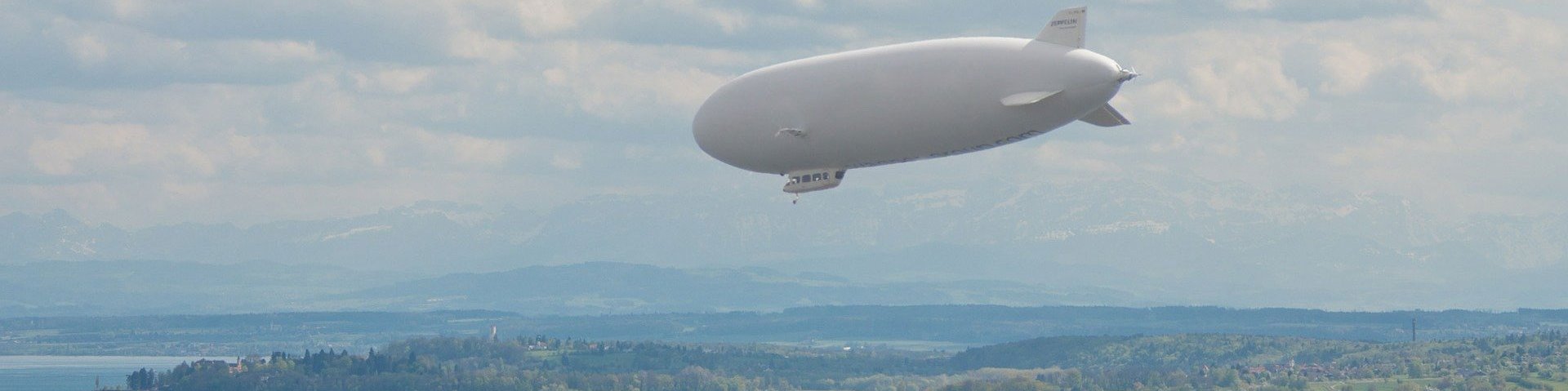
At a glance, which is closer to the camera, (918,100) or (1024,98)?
(1024,98)

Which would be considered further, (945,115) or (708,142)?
(708,142)

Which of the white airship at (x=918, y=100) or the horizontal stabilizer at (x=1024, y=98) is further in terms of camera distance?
the white airship at (x=918, y=100)

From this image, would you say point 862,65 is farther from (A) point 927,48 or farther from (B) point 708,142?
(B) point 708,142

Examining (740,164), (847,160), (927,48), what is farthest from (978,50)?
(740,164)

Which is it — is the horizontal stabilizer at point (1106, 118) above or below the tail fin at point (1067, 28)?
below

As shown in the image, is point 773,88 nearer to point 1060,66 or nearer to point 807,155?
point 807,155
